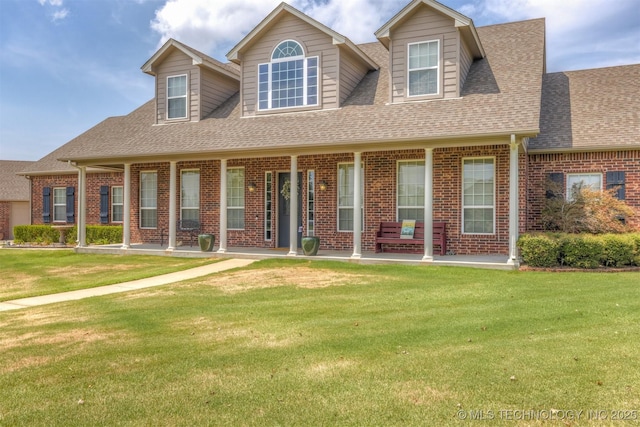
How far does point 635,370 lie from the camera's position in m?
4.26

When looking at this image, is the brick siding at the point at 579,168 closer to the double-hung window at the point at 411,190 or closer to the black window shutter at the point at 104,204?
the double-hung window at the point at 411,190

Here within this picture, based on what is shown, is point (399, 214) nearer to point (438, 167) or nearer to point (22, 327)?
point (438, 167)

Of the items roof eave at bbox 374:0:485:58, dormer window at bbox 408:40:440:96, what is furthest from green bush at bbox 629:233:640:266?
roof eave at bbox 374:0:485:58

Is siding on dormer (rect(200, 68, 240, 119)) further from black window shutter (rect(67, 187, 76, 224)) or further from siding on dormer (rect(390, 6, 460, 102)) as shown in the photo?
black window shutter (rect(67, 187, 76, 224))

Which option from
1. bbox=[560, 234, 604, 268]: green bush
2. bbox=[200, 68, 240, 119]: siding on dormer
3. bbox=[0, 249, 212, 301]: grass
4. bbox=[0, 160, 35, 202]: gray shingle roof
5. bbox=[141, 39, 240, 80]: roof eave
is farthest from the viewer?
bbox=[0, 160, 35, 202]: gray shingle roof

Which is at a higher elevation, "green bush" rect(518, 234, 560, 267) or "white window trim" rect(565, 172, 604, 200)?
"white window trim" rect(565, 172, 604, 200)

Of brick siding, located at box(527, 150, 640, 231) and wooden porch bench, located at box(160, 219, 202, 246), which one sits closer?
brick siding, located at box(527, 150, 640, 231)

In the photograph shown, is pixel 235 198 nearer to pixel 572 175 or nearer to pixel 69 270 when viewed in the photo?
pixel 69 270

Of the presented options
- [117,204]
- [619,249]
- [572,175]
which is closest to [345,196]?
[572,175]

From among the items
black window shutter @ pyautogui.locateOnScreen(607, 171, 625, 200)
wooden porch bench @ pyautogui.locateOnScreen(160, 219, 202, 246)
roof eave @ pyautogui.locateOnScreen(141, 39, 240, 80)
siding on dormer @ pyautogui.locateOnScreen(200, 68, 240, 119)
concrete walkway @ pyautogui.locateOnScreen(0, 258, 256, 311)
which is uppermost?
roof eave @ pyautogui.locateOnScreen(141, 39, 240, 80)

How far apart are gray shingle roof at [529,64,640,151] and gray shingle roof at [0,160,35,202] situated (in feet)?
76.7

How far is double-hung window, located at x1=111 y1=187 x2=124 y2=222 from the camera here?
19047mm

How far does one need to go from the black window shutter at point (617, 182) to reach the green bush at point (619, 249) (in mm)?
2561

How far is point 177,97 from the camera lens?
16203 millimetres
